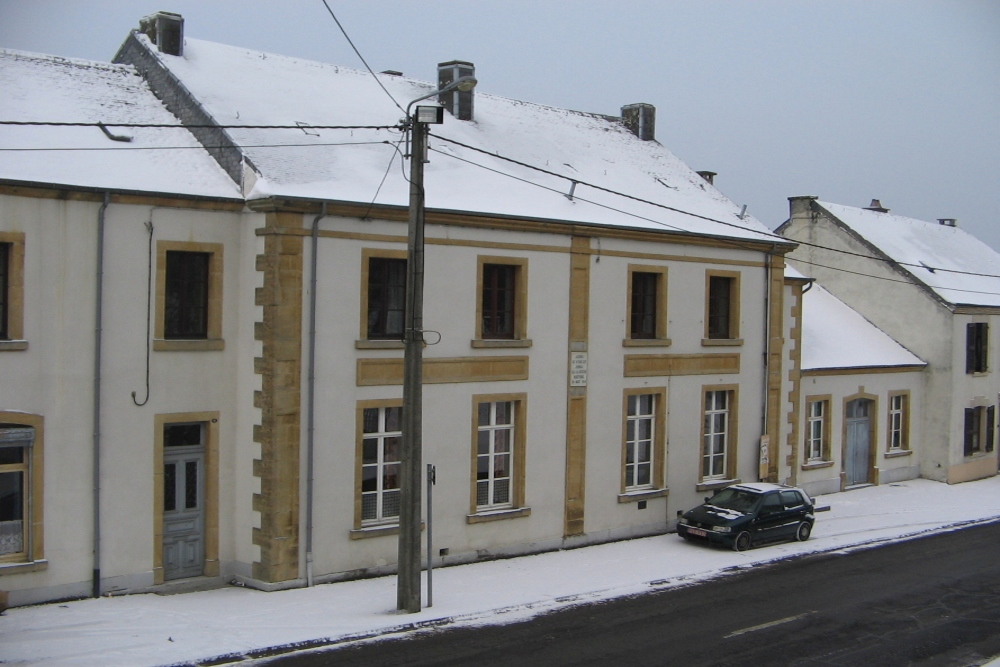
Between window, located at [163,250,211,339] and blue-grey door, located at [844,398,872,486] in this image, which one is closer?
window, located at [163,250,211,339]

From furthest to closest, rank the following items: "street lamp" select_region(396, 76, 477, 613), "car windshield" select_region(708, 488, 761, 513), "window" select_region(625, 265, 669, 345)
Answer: "window" select_region(625, 265, 669, 345) < "car windshield" select_region(708, 488, 761, 513) < "street lamp" select_region(396, 76, 477, 613)

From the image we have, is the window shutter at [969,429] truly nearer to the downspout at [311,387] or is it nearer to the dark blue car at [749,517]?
the dark blue car at [749,517]

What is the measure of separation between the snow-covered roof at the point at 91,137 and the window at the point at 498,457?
6.44 metres

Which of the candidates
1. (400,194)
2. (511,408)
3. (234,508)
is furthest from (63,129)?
(511,408)

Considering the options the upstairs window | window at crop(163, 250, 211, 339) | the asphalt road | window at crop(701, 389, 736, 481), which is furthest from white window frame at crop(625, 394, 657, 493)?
window at crop(163, 250, 211, 339)

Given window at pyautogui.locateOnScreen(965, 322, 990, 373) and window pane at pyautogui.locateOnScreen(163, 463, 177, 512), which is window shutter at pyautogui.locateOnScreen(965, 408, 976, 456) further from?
window pane at pyautogui.locateOnScreen(163, 463, 177, 512)

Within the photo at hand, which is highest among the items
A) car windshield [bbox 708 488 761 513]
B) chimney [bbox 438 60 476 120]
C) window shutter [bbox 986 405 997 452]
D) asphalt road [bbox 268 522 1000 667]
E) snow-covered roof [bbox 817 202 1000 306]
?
chimney [bbox 438 60 476 120]

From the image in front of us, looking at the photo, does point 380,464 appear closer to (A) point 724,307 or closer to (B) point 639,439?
(B) point 639,439

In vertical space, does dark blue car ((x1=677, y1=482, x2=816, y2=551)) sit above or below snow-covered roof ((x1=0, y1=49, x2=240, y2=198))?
below

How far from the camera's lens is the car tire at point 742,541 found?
2131cm

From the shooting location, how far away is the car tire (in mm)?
21312

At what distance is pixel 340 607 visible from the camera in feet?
52.5

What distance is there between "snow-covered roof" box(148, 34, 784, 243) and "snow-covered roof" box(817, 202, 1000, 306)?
9.21m

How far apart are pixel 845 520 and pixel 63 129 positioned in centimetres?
1985
